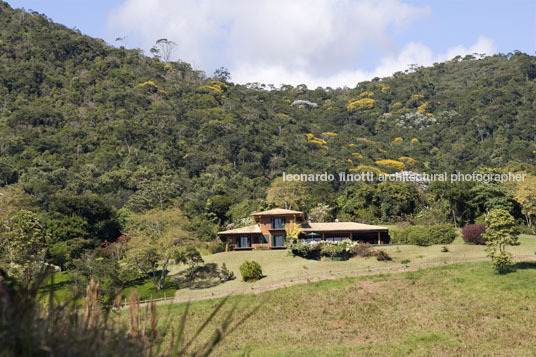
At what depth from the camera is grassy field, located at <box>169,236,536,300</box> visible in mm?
45125

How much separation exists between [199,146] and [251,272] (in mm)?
86564

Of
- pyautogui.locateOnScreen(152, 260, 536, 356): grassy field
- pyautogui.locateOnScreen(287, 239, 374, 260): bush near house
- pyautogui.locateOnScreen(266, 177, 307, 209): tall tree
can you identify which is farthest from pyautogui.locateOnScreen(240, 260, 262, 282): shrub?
pyautogui.locateOnScreen(266, 177, 307, 209): tall tree

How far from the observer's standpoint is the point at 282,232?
198 ft

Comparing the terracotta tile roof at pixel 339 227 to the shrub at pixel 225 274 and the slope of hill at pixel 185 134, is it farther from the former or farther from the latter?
the shrub at pixel 225 274

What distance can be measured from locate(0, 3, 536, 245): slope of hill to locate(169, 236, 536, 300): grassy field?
14.6 m

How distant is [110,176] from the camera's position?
10338 centimetres

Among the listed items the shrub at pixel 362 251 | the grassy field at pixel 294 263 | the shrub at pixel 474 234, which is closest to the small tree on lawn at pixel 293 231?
the grassy field at pixel 294 263

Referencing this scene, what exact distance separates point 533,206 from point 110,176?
79.1 metres

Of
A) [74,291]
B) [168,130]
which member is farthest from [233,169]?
[74,291]

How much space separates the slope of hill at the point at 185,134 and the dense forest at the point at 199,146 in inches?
15.9

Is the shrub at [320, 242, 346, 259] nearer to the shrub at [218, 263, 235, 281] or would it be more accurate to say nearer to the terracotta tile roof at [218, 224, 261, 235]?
the shrub at [218, 263, 235, 281]

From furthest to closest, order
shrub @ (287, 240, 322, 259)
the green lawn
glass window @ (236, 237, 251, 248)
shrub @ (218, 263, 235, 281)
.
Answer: glass window @ (236, 237, 251, 248) < shrub @ (287, 240, 322, 259) < shrub @ (218, 263, 235, 281) < the green lawn

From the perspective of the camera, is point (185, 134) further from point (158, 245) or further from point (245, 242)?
point (158, 245)

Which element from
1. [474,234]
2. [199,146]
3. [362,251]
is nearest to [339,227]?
[362,251]
